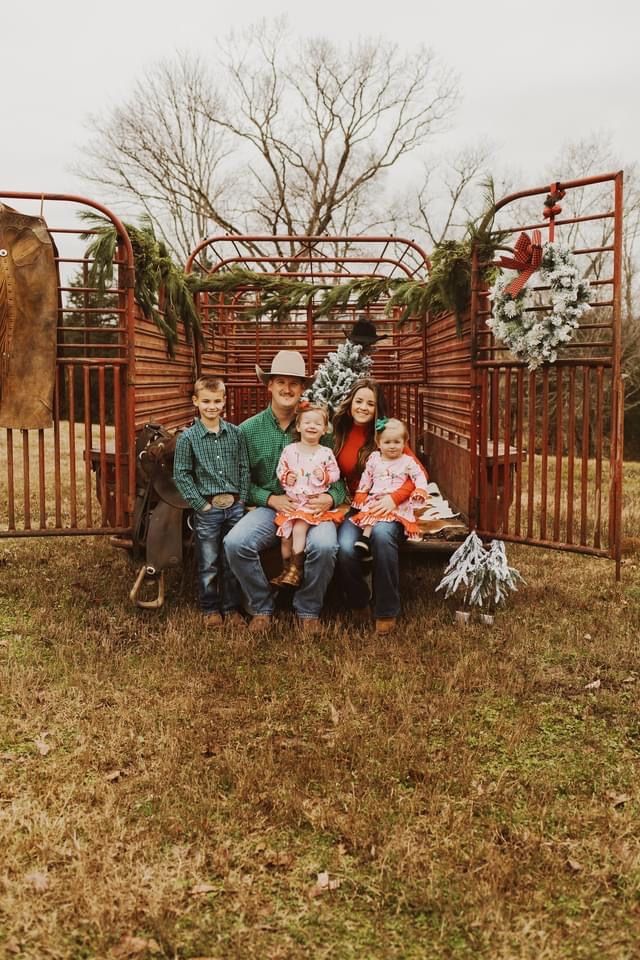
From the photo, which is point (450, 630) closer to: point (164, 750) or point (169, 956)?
point (164, 750)

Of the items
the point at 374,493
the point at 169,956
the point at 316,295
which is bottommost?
the point at 169,956

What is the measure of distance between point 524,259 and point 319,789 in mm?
3556

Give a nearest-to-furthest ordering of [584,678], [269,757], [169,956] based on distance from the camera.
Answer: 1. [169,956]
2. [269,757]
3. [584,678]

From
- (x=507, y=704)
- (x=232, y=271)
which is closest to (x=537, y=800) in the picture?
(x=507, y=704)

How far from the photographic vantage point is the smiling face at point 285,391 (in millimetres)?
5551

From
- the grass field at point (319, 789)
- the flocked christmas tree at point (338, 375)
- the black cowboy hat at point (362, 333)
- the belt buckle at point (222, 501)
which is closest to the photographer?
the grass field at point (319, 789)

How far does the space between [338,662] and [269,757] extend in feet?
3.78

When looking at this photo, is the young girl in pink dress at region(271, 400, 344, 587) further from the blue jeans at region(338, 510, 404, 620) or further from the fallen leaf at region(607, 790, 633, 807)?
the fallen leaf at region(607, 790, 633, 807)

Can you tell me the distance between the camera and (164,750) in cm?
361

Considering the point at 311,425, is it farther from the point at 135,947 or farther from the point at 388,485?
the point at 135,947

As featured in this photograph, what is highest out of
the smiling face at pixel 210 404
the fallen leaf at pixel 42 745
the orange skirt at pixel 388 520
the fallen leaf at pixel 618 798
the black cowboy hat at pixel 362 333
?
the black cowboy hat at pixel 362 333

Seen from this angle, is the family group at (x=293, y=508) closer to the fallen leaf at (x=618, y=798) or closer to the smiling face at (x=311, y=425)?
the smiling face at (x=311, y=425)

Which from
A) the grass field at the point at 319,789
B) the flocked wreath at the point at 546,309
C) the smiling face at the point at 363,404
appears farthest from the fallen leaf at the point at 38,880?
the flocked wreath at the point at 546,309

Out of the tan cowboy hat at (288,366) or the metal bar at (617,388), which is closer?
the metal bar at (617,388)
